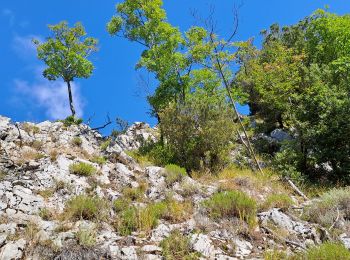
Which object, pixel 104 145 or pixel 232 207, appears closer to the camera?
pixel 232 207

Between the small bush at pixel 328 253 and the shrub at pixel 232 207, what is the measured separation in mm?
2217

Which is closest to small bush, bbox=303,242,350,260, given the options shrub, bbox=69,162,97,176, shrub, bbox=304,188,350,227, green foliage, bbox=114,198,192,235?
shrub, bbox=304,188,350,227

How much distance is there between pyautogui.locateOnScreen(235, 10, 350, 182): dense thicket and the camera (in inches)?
636

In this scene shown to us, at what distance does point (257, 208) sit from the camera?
10625 millimetres

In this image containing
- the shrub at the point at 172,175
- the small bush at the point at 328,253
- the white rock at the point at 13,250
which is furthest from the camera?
the shrub at the point at 172,175

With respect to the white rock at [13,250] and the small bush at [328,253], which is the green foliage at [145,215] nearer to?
the white rock at [13,250]

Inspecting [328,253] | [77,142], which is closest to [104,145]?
[77,142]

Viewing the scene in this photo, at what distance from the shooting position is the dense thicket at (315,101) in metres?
16.2

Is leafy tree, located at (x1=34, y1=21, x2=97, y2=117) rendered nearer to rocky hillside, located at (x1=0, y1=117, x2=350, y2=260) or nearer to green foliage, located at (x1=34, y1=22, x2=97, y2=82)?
green foliage, located at (x1=34, y1=22, x2=97, y2=82)

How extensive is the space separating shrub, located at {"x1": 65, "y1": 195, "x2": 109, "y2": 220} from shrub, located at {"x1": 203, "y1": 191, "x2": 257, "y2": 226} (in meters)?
2.74

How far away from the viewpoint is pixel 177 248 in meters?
8.05

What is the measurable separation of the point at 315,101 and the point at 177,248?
11.9 m

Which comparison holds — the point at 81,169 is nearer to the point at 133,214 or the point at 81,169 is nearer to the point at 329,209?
the point at 133,214

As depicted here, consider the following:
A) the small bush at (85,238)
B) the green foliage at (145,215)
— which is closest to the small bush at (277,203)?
the green foliage at (145,215)
